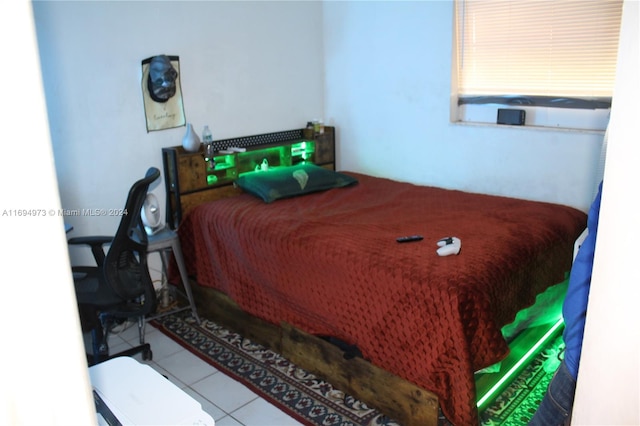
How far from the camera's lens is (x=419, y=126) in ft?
13.4

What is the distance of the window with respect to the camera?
10.5 ft

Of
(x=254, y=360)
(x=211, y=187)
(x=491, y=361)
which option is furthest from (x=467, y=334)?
(x=211, y=187)

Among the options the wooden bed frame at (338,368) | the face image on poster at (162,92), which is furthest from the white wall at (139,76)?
the wooden bed frame at (338,368)

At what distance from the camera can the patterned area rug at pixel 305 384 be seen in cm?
253

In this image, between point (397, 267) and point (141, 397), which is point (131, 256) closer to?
point (397, 267)

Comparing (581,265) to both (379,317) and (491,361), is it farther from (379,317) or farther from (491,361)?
(379,317)

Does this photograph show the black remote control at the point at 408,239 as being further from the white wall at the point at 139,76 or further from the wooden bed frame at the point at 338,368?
the white wall at the point at 139,76

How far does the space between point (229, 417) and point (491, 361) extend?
124 centimetres

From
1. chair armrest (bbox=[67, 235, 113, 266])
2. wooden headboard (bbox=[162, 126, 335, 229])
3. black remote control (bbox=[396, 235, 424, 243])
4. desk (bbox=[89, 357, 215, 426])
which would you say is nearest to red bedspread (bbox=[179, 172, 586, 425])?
black remote control (bbox=[396, 235, 424, 243])

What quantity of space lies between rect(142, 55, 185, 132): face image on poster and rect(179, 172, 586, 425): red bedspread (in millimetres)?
658

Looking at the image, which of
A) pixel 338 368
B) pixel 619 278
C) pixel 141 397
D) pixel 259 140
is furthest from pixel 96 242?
pixel 619 278

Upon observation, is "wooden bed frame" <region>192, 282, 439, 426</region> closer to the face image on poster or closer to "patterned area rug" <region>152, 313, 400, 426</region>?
"patterned area rug" <region>152, 313, 400, 426</region>

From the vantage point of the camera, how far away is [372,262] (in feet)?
8.46

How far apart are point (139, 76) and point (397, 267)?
7.05 ft
